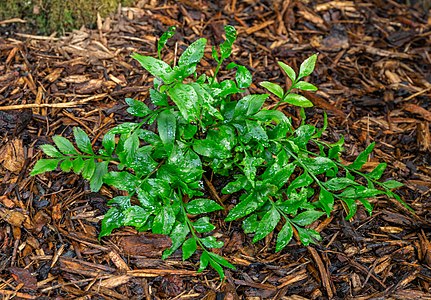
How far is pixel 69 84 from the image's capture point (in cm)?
329

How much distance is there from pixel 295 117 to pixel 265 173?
0.69 meters

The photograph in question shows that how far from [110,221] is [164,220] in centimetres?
25

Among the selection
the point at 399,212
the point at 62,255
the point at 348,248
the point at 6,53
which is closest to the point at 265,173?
the point at 348,248

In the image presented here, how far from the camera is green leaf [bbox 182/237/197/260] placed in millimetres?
2529

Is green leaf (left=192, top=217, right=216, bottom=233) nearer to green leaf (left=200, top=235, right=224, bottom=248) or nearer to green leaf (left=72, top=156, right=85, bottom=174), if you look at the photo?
green leaf (left=200, top=235, right=224, bottom=248)

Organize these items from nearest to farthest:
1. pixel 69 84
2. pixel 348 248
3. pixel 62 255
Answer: pixel 62 255 < pixel 348 248 < pixel 69 84

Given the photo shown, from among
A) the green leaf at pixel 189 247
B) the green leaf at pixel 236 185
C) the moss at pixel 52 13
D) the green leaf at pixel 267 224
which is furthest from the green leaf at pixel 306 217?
the moss at pixel 52 13

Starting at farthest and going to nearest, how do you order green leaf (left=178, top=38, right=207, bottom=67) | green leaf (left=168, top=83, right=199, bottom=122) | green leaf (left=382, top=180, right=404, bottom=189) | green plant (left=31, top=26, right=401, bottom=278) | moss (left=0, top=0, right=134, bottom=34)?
moss (left=0, top=0, right=134, bottom=34) < green leaf (left=382, top=180, right=404, bottom=189) < green plant (left=31, top=26, right=401, bottom=278) < green leaf (left=178, top=38, right=207, bottom=67) < green leaf (left=168, top=83, right=199, bottom=122)

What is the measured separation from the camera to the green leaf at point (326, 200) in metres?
2.72

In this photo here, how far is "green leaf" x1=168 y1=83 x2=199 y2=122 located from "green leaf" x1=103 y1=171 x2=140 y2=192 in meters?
0.50

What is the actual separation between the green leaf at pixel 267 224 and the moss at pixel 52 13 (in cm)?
176

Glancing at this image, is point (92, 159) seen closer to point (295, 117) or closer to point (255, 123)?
point (255, 123)

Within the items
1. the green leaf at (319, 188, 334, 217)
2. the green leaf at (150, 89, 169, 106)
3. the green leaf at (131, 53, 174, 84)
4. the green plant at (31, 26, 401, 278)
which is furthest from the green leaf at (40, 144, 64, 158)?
the green leaf at (319, 188, 334, 217)

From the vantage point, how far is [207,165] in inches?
111
